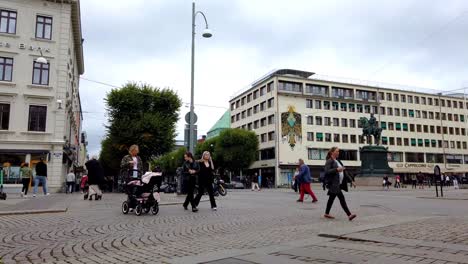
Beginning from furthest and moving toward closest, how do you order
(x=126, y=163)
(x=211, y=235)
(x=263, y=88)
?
(x=263, y=88) → (x=126, y=163) → (x=211, y=235)

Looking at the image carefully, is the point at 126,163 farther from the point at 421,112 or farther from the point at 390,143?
the point at 421,112

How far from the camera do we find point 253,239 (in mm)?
6578

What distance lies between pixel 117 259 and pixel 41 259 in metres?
0.99

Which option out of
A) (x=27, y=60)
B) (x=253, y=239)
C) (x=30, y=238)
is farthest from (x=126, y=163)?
(x=27, y=60)

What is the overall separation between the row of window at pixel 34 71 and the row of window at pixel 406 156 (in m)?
48.5

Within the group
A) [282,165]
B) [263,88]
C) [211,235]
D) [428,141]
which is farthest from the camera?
[428,141]

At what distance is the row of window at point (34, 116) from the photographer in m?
30.0

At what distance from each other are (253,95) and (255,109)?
2966 mm

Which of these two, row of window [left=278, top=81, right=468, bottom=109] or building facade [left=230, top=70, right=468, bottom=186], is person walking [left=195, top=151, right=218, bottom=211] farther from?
row of window [left=278, top=81, right=468, bottom=109]

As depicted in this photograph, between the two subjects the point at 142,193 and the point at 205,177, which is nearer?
the point at 142,193

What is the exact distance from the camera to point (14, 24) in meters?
30.8

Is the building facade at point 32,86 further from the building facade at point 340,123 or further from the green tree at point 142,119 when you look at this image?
the building facade at point 340,123

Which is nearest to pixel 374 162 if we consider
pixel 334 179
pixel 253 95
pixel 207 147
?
pixel 334 179

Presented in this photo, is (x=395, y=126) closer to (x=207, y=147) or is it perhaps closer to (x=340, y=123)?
(x=340, y=123)
